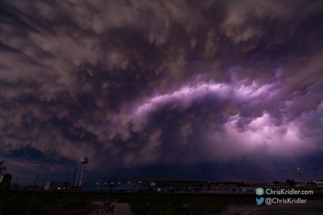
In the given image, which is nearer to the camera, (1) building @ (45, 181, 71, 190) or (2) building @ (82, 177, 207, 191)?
(2) building @ (82, 177, 207, 191)

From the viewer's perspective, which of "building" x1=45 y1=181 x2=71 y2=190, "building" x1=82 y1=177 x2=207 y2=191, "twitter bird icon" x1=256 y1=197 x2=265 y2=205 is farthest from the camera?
"building" x1=45 y1=181 x2=71 y2=190

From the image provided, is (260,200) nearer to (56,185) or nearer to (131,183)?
(131,183)

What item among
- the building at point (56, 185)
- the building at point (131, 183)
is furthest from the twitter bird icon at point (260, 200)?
the building at point (56, 185)

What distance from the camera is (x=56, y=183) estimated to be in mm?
103188

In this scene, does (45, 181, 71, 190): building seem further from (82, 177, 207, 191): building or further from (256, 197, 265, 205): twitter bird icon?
(256, 197, 265, 205): twitter bird icon

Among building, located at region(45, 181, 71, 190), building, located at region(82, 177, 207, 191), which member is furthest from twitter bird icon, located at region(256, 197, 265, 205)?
building, located at region(45, 181, 71, 190)

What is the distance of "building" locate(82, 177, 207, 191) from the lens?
7475 cm

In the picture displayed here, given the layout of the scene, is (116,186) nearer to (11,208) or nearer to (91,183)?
(91,183)

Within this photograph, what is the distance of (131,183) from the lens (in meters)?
78.7

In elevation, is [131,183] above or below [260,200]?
above

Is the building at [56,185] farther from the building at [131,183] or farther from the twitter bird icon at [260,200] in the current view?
the twitter bird icon at [260,200]

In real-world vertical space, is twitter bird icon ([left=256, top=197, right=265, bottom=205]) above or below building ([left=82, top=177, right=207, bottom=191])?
below

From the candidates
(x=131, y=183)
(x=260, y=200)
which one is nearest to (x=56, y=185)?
(x=131, y=183)

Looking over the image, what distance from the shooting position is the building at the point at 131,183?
74.8 meters
